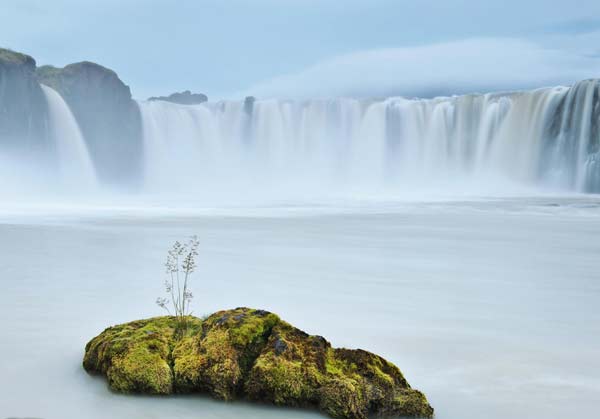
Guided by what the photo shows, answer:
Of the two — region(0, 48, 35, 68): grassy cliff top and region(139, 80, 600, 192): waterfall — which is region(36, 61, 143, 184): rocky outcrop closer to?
region(139, 80, 600, 192): waterfall

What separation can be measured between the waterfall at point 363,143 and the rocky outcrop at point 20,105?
461 inches

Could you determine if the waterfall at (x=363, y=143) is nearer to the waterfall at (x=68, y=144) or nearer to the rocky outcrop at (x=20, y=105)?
the waterfall at (x=68, y=144)

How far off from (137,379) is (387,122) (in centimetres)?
5571

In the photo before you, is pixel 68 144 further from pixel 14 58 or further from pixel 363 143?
pixel 363 143

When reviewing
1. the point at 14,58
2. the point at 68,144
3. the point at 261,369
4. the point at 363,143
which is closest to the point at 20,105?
the point at 14,58

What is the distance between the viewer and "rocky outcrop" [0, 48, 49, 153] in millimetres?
46125

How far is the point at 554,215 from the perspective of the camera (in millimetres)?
27062

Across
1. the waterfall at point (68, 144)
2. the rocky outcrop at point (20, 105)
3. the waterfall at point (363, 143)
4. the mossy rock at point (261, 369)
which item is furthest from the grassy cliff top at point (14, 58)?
the mossy rock at point (261, 369)

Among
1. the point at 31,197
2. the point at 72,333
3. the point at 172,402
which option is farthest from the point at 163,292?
the point at 31,197

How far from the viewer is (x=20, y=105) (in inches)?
1831

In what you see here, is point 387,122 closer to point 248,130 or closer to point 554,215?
point 248,130

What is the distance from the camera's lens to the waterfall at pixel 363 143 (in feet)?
172

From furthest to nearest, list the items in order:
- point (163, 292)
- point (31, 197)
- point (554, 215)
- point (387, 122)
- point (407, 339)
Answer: point (387, 122) < point (31, 197) < point (554, 215) < point (163, 292) < point (407, 339)

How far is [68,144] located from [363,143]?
2524 cm
